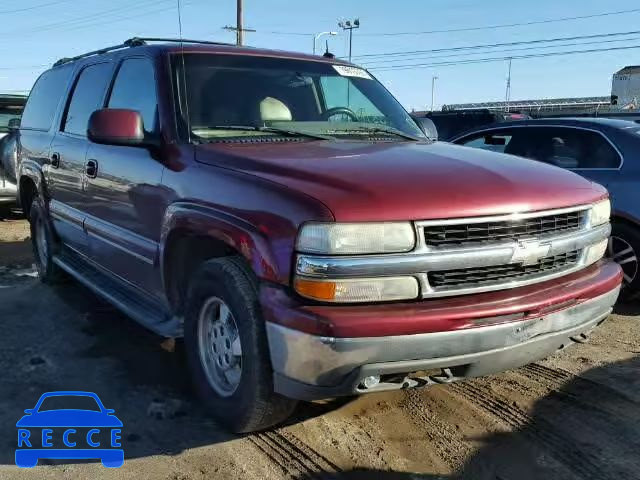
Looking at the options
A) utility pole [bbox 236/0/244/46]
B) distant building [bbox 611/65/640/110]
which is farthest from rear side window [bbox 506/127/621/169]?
distant building [bbox 611/65/640/110]

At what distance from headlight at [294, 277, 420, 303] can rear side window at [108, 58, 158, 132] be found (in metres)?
1.72

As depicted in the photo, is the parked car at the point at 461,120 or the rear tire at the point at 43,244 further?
the parked car at the point at 461,120

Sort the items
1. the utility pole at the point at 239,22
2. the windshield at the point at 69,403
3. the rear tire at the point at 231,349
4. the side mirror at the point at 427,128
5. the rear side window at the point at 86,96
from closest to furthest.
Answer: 1. the rear tire at the point at 231,349
2. the windshield at the point at 69,403
3. the side mirror at the point at 427,128
4. the rear side window at the point at 86,96
5. the utility pole at the point at 239,22

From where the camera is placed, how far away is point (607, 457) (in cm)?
313

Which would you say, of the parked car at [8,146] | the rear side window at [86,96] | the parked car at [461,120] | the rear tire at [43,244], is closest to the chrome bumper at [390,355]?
the rear side window at [86,96]

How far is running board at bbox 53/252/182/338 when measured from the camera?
373 cm

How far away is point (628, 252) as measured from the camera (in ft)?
18.5

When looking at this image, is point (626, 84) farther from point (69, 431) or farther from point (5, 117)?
point (69, 431)

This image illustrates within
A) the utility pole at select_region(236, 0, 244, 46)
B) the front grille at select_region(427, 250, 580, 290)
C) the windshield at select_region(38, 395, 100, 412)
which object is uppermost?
the utility pole at select_region(236, 0, 244, 46)

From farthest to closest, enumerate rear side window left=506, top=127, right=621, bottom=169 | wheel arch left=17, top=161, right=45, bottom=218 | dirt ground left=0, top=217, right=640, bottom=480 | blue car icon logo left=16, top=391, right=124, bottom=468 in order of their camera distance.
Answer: rear side window left=506, top=127, right=621, bottom=169 < wheel arch left=17, top=161, right=45, bottom=218 < blue car icon logo left=16, top=391, right=124, bottom=468 < dirt ground left=0, top=217, right=640, bottom=480

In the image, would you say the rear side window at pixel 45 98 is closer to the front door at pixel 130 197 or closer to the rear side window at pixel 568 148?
the front door at pixel 130 197

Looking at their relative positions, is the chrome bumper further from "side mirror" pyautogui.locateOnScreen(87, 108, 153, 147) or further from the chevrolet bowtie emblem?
"side mirror" pyautogui.locateOnScreen(87, 108, 153, 147)

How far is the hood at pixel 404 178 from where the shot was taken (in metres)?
2.74

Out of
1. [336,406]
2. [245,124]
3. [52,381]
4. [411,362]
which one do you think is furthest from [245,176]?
[52,381]
